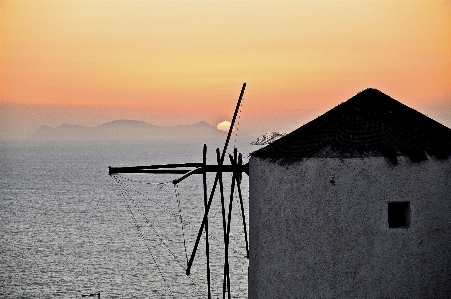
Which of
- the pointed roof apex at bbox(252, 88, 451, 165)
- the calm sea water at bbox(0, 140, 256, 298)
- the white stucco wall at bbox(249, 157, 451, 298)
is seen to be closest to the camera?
the white stucco wall at bbox(249, 157, 451, 298)

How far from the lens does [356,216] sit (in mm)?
14758

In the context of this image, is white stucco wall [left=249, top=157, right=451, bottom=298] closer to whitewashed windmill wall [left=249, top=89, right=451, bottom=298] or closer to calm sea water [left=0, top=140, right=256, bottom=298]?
whitewashed windmill wall [left=249, top=89, right=451, bottom=298]

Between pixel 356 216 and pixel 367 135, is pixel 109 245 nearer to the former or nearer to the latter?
pixel 367 135

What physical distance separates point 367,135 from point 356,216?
6.01 feet

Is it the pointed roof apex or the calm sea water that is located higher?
the pointed roof apex

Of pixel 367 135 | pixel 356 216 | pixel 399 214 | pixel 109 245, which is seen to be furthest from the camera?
pixel 109 245

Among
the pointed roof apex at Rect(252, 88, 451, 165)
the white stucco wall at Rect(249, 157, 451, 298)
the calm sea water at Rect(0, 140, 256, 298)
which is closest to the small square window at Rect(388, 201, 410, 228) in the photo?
the white stucco wall at Rect(249, 157, 451, 298)

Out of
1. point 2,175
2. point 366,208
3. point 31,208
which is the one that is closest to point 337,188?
point 366,208

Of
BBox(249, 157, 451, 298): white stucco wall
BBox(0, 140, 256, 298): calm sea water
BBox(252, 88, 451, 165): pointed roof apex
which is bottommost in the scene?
BBox(0, 140, 256, 298): calm sea water

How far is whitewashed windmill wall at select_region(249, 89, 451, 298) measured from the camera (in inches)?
582

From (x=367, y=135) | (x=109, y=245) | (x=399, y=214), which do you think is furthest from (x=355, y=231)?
(x=109, y=245)

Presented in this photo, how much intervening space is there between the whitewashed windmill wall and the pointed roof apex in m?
0.03

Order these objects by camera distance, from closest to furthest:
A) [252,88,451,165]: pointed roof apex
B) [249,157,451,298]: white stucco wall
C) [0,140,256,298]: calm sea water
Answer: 1. [249,157,451,298]: white stucco wall
2. [252,88,451,165]: pointed roof apex
3. [0,140,256,298]: calm sea water

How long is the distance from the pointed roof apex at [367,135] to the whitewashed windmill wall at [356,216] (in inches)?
1.2
